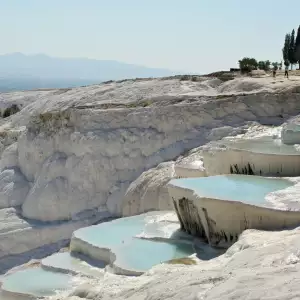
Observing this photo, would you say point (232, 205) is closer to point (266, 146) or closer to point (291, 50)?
point (266, 146)

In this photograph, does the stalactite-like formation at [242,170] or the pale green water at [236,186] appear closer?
the pale green water at [236,186]

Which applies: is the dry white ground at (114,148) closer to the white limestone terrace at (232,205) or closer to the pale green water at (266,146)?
the pale green water at (266,146)

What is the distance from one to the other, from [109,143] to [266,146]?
666cm

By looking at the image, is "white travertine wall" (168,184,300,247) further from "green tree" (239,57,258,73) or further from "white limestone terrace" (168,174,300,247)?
"green tree" (239,57,258,73)

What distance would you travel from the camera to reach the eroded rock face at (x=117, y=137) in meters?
18.8

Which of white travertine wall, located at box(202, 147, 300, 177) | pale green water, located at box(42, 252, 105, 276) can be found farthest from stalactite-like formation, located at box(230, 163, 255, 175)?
pale green water, located at box(42, 252, 105, 276)

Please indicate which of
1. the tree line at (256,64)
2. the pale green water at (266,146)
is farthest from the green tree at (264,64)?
the pale green water at (266,146)

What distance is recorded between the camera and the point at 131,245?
10578 millimetres

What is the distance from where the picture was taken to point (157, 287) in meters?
6.73

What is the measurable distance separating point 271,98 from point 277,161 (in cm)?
670

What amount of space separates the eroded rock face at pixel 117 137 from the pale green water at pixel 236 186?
505 centimetres

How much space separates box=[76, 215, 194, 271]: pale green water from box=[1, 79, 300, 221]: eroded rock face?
477cm

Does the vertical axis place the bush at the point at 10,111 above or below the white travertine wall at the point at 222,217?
above

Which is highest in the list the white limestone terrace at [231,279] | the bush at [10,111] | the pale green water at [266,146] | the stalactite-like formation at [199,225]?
the bush at [10,111]
